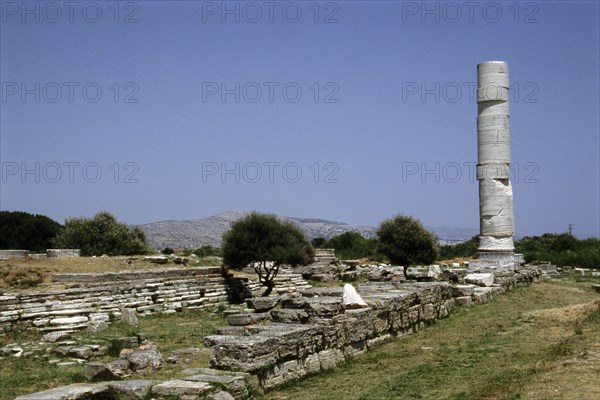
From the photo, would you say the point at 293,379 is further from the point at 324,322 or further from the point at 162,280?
the point at 162,280

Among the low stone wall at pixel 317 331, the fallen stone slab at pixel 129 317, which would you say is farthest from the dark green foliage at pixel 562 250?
the fallen stone slab at pixel 129 317

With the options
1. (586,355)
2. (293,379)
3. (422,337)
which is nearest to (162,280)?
(422,337)

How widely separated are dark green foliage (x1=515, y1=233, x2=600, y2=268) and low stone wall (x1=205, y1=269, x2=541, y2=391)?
2249 centimetres

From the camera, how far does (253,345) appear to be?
27.1 ft

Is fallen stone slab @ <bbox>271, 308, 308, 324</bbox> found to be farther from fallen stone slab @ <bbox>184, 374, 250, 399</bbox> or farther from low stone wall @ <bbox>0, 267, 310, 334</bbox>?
low stone wall @ <bbox>0, 267, 310, 334</bbox>

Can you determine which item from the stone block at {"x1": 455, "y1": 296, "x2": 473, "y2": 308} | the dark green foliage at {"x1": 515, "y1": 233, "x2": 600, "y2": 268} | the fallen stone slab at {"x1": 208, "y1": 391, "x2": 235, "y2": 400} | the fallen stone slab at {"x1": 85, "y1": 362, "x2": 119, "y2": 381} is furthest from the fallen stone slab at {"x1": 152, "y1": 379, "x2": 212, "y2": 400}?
the dark green foliage at {"x1": 515, "y1": 233, "x2": 600, "y2": 268}

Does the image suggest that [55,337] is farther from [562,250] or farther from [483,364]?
[562,250]

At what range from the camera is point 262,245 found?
75.8ft

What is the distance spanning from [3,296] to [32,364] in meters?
5.47

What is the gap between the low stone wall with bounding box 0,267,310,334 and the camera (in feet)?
55.1

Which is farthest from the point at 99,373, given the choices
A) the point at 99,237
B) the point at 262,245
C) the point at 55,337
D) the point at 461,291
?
the point at 99,237

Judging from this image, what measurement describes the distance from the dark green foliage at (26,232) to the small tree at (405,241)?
2360 cm

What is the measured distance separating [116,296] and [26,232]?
26819 millimetres

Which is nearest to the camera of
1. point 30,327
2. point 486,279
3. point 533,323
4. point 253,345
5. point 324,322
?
point 253,345
